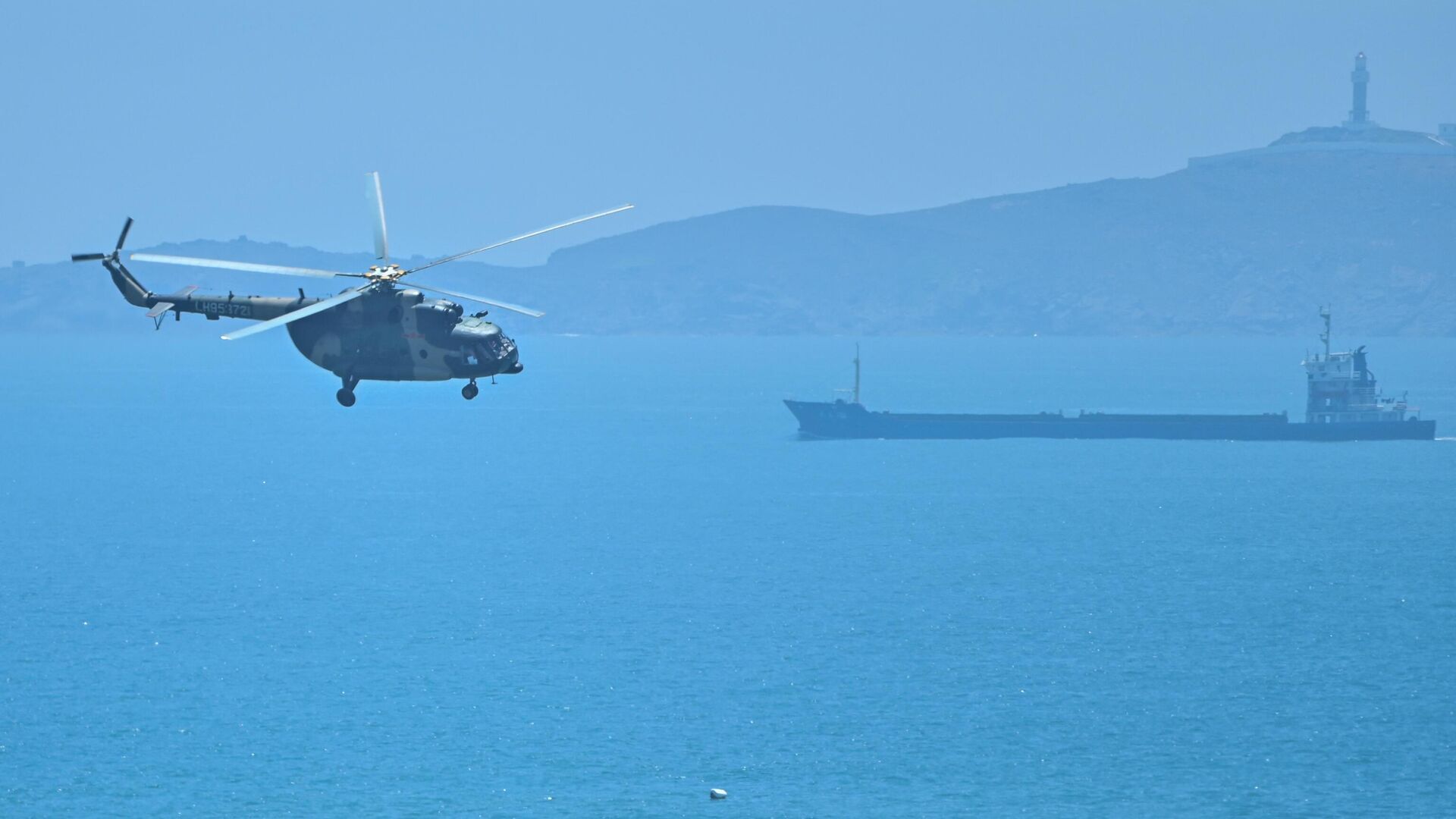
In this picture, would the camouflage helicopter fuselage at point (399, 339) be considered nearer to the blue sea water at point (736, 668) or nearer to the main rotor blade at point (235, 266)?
the main rotor blade at point (235, 266)

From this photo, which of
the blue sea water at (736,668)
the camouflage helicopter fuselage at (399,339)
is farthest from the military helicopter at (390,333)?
the blue sea water at (736,668)

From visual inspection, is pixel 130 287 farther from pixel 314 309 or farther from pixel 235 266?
pixel 314 309

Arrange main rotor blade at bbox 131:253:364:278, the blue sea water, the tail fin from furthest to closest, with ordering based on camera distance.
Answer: the blue sea water → the tail fin → main rotor blade at bbox 131:253:364:278

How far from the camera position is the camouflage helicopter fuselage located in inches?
846

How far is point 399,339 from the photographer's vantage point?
2178 cm

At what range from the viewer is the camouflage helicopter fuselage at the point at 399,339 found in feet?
70.5

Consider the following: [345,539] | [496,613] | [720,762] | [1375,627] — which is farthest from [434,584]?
[1375,627]

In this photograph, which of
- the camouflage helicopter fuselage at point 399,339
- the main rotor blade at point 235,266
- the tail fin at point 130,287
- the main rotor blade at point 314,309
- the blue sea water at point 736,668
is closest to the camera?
the main rotor blade at point 235,266

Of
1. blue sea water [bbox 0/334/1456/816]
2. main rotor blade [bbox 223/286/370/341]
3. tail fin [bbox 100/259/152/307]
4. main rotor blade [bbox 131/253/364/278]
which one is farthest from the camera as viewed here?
blue sea water [bbox 0/334/1456/816]

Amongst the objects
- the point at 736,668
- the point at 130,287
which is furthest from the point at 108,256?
the point at 736,668

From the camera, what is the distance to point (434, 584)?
156m

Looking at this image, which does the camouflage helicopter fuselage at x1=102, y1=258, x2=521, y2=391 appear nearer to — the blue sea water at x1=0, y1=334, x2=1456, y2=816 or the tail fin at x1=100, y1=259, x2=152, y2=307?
the tail fin at x1=100, y1=259, x2=152, y2=307

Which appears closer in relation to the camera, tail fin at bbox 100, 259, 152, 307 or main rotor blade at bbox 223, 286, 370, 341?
main rotor blade at bbox 223, 286, 370, 341

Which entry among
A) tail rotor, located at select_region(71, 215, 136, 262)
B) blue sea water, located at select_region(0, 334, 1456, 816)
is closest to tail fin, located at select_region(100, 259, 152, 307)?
tail rotor, located at select_region(71, 215, 136, 262)
